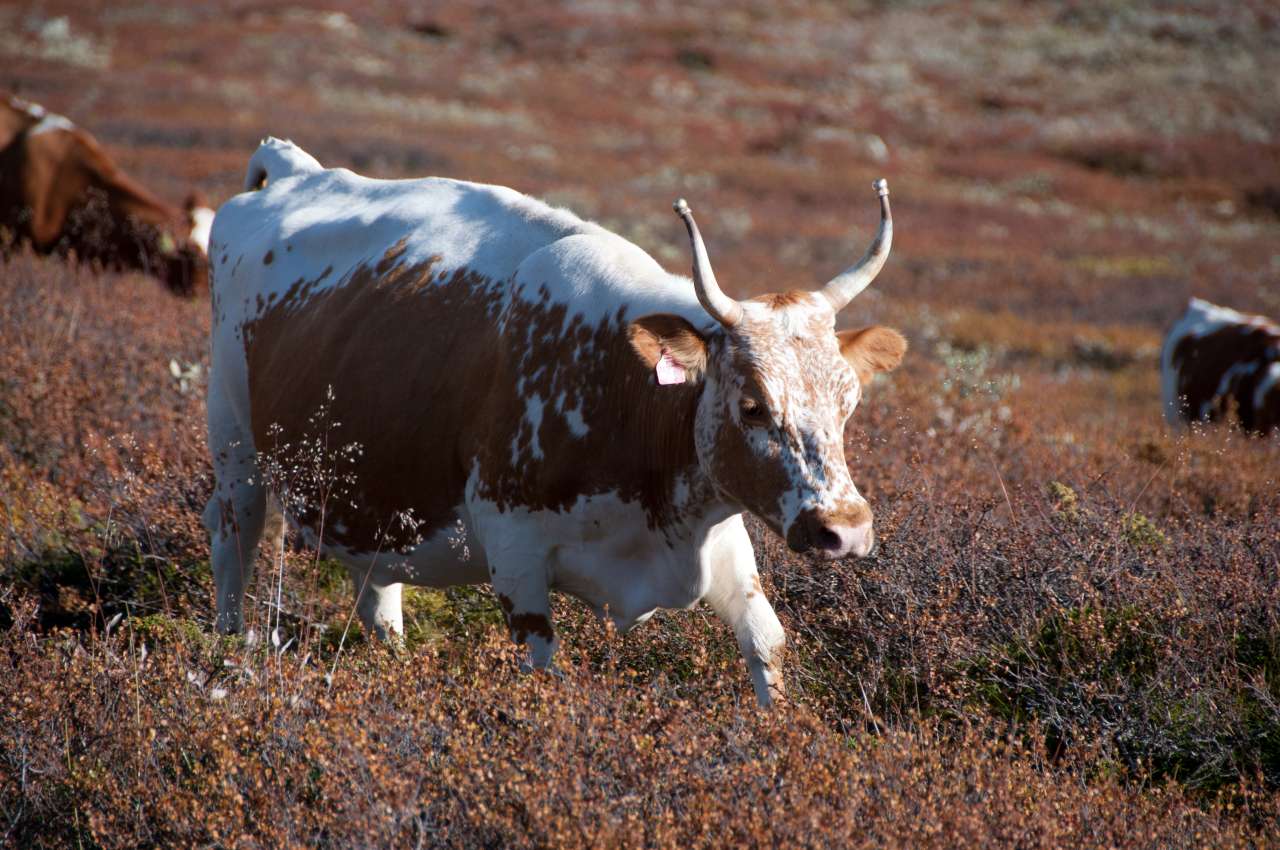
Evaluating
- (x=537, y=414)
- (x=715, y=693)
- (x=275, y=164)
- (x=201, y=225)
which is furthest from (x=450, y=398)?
(x=201, y=225)

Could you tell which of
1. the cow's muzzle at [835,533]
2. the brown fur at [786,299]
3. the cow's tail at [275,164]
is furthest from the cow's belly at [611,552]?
the cow's tail at [275,164]

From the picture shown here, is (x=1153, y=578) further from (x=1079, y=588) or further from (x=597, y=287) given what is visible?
(x=597, y=287)

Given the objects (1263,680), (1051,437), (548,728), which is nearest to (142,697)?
(548,728)

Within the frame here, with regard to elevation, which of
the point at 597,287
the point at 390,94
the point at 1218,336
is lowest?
the point at 390,94

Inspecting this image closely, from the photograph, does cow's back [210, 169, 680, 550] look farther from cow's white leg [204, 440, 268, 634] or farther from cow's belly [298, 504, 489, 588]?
cow's white leg [204, 440, 268, 634]

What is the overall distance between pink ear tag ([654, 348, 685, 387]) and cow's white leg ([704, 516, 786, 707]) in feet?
2.00

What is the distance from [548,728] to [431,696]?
543 millimetres

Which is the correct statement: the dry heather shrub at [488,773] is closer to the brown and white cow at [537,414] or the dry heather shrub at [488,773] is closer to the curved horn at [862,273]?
the brown and white cow at [537,414]

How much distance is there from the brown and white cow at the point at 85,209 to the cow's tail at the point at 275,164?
4.44m

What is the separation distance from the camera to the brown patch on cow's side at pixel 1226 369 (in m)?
10.7

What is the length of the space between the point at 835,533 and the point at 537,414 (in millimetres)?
1216

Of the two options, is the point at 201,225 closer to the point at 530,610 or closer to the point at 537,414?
the point at 537,414

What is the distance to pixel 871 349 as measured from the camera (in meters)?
4.10

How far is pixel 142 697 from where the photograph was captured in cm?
379
